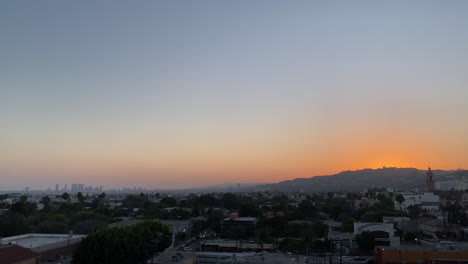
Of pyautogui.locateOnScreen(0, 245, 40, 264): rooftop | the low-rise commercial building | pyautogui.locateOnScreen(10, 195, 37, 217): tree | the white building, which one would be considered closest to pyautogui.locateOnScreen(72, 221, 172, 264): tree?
pyautogui.locateOnScreen(0, 245, 40, 264): rooftop

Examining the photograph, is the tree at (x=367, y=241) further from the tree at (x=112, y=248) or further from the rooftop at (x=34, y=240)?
the rooftop at (x=34, y=240)

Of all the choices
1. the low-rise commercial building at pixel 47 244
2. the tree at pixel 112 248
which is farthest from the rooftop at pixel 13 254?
the low-rise commercial building at pixel 47 244

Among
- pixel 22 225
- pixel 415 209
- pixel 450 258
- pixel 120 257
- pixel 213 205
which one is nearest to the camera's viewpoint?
pixel 450 258

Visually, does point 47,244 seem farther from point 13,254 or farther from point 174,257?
point 174,257

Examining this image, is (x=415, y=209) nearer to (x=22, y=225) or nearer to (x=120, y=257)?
(x=120, y=257)

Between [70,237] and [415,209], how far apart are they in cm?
5200

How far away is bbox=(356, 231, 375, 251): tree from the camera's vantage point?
3167cm

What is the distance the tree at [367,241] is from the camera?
31672 mm

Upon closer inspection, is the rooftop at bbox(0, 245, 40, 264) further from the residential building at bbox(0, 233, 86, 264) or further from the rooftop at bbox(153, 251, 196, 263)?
the rooftop at bbox(153, 251, 196, 263)

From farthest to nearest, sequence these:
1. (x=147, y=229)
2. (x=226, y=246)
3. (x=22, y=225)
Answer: (x=22, y=225) < (x=226, y=246) < (x=147, y=229)

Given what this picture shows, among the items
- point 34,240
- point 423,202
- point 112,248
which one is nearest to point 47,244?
point 34,240

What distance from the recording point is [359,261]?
25.9 meters

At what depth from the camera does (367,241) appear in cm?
3175

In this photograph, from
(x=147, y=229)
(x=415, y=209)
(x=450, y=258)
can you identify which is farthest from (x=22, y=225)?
(x=415, y=209)
